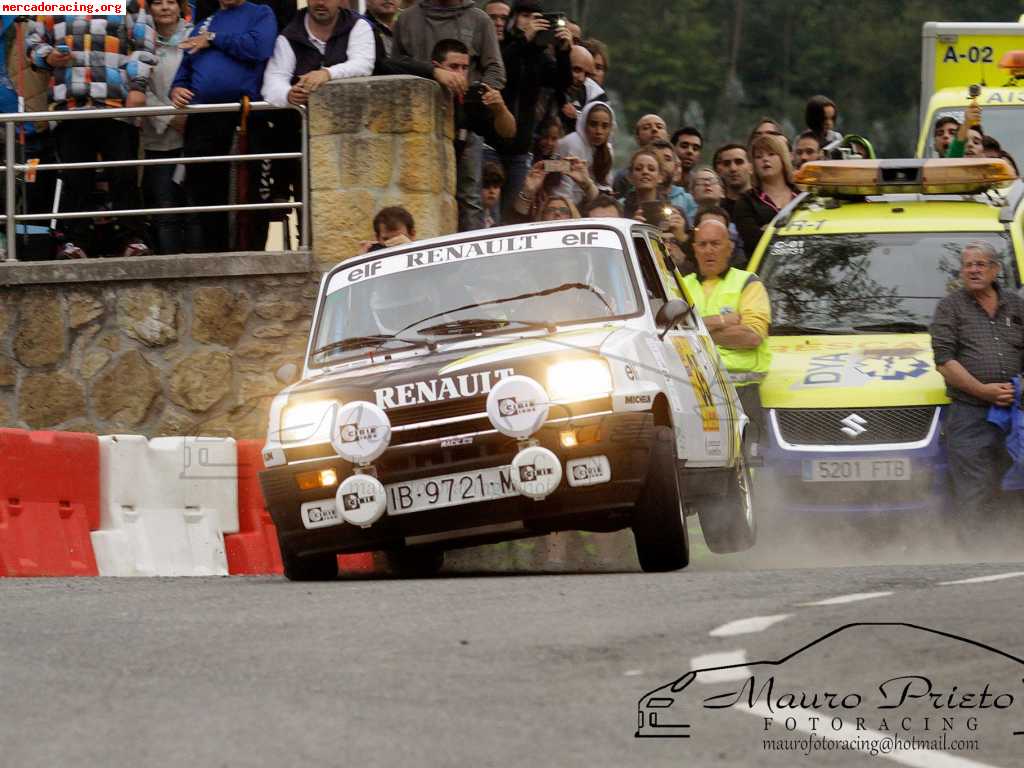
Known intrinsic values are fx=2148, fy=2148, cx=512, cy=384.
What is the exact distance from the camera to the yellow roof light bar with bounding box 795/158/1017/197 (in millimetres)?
14336

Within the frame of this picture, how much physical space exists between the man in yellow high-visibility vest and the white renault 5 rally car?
189 cm

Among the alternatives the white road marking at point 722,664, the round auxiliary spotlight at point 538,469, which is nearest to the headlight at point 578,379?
the round auxiliary spotlight at point 538,469

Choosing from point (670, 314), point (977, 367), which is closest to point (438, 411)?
point (670, 314)

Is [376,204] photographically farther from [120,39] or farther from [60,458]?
[60,458]

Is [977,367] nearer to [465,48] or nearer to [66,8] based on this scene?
[465,48]

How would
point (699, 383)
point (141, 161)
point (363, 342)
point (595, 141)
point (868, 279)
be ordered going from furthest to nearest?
point (595, 141), point (141, 161), point (868, 279), point (699, 383), point (363, 342)

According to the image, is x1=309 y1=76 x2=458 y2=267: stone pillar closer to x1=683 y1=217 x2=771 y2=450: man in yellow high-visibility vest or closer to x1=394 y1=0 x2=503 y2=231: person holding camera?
x1=394 y1=0 x2=503 y2=231: person holding camera

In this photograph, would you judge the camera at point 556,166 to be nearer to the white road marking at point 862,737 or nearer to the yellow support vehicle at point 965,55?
the yellow support vehicle at point 965,55

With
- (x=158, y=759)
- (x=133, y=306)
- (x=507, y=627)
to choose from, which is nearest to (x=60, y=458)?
(x=133, y=306)

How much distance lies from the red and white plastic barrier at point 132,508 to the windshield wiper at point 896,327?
3417 millimetres

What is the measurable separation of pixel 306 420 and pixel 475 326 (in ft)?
3.55

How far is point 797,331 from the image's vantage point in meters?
13.6

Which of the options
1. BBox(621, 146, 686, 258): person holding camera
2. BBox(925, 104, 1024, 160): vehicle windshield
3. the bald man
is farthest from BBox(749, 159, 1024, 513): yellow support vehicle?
BBox(925, 104, 1024, 160): vehicle windshield

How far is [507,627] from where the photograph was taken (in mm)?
7582
